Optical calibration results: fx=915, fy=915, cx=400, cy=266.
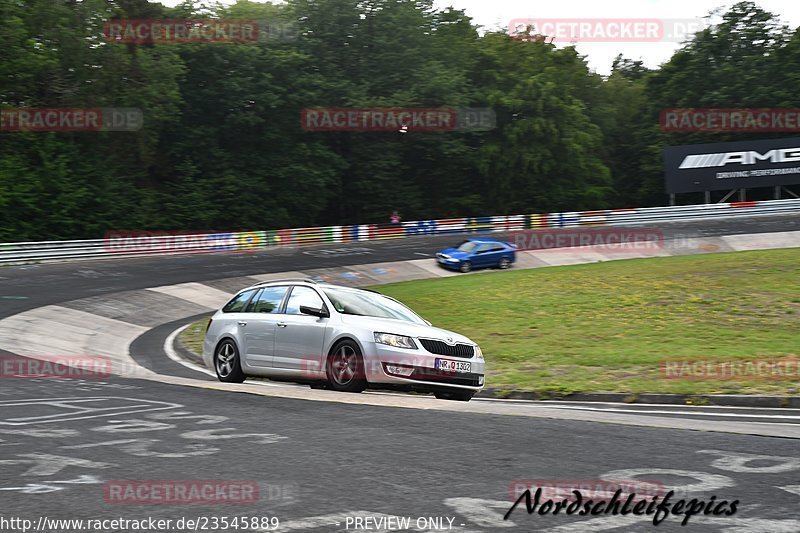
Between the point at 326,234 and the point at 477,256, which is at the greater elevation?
the point at 326,234

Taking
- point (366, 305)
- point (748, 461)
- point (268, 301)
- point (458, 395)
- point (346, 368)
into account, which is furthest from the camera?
point (268, 301)

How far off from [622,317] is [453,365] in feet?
39.4

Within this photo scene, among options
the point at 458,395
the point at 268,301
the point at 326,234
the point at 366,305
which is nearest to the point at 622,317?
the point at 458,395

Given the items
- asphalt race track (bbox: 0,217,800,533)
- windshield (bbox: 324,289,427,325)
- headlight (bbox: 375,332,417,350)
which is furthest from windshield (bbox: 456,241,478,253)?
headlight (bbox: 375,332,417,350)

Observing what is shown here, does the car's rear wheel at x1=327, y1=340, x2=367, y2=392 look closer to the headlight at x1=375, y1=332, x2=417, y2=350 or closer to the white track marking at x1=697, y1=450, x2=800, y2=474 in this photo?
the headlight at x1=375, y1=332, x2=417, y2=350

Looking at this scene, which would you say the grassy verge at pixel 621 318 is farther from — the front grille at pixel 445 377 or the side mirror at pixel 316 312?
the side mirror at pixel 316 312

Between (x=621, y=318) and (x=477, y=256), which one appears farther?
(x=477, y=256)

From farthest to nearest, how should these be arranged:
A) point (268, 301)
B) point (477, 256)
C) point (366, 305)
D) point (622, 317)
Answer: point (477, 256), point (622, 317), point (268, 301), point (366, 305)

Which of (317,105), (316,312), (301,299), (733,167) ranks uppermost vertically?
(317,105)

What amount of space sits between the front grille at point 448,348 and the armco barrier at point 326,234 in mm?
31508

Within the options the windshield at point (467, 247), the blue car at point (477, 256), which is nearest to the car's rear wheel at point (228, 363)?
the blue car at point (477, 256)

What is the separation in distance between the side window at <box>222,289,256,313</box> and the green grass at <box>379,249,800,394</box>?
12.9ft

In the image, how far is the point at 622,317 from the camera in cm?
2258

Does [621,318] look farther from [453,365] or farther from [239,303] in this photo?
[453,365]
